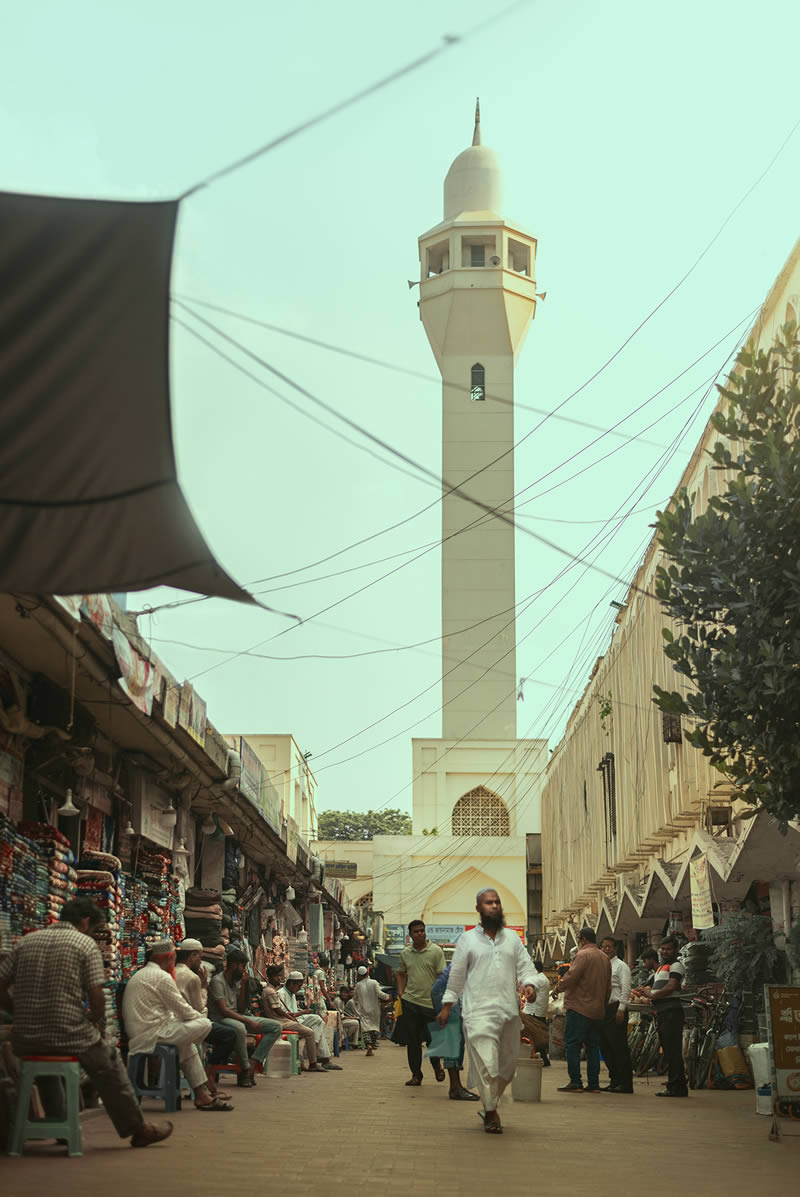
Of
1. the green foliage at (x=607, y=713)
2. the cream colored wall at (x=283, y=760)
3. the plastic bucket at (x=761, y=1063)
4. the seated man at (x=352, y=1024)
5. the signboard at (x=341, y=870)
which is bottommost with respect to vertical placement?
the seated man at (x=352, y=1024)

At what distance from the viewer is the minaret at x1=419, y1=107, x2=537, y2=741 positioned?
172 feet

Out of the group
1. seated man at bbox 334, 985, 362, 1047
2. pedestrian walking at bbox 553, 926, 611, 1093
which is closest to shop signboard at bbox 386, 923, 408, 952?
seated man at bbox 334, 985, 362, 1047

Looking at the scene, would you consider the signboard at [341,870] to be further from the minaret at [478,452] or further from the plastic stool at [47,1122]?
the plastic stool at [47,1122]

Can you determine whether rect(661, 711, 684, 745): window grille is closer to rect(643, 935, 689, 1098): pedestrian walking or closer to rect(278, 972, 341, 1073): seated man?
rect(278, 972, 341, 1073): seated man

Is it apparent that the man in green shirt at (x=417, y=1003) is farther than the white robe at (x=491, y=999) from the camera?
Yes

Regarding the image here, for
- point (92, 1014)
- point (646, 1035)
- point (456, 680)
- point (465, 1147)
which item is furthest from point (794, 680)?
point (456, 680)

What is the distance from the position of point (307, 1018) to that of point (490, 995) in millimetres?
7909

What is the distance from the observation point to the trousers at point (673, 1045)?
1251cm

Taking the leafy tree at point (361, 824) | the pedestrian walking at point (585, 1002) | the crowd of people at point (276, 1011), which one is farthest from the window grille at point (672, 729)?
the leafy tree at point (361, 824)

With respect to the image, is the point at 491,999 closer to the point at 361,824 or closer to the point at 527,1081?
the point at 527,1081

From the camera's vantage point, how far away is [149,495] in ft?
16.4

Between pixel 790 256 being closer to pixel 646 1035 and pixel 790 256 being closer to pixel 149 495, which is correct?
pixel 646 1035

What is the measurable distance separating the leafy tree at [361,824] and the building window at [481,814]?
21539 mm

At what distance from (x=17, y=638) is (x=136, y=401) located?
15.0 ft
